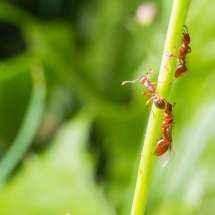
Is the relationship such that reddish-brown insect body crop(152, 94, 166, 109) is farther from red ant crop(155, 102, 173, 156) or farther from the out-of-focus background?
the out-of-focus background

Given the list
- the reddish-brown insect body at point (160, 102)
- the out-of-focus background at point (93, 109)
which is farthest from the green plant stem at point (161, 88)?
the out-of-focus background at point (93, 109)

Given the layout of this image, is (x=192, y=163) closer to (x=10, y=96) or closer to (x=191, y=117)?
(x=191, y=117)

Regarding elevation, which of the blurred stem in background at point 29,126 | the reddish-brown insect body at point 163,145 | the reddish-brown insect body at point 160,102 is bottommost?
the reddish-brown insect body at point 160,102

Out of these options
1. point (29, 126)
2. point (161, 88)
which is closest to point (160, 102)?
point (161, 88)

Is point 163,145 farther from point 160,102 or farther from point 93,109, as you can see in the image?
point 93,109

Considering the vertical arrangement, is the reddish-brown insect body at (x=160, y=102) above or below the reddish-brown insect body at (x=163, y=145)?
below

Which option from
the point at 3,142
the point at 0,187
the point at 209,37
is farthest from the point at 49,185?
the point at 209,37

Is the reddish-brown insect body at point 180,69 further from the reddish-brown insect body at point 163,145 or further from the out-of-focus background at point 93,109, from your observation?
the out-of-focus background at point 93,109

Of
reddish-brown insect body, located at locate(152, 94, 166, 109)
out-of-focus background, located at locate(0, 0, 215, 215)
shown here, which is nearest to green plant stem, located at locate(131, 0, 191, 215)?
reddish-brown insect body, located at locate(152, 94, 166, 109)
